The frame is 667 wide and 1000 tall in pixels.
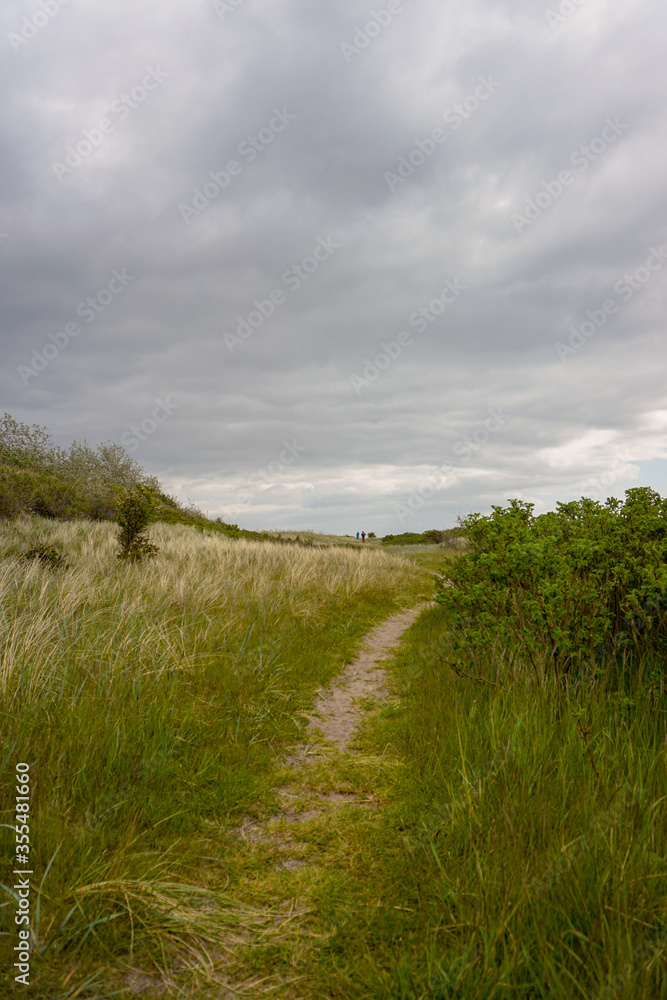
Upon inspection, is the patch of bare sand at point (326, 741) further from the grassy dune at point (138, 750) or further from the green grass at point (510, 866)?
the green grass at point (510, 866)

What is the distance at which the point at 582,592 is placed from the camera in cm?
481

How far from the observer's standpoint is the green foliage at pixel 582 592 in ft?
15.3

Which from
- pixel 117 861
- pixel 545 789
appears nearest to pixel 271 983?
pixel 117 861

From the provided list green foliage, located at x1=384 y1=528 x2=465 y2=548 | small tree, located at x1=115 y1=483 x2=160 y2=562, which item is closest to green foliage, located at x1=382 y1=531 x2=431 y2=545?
green foliage, located at x1=384 y1=528 x2=465 y2=548

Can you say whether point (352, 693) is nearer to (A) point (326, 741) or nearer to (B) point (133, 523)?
(A) point (326, 741)

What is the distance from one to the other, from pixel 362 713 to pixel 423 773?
6.57 feet

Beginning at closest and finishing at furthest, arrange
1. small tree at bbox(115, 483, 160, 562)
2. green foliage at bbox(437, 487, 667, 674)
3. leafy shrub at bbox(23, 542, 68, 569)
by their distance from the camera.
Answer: green foliage at bbox(437, 487, 667, 674), leafy shrub at bbox(23, 542, 68, 569), small tree at bbox(115, 483, 160, 562)

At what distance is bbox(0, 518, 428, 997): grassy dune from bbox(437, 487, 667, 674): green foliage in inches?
96.5

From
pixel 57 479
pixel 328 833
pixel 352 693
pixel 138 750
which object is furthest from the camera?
pixel 57 479

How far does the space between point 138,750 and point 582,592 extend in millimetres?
3969

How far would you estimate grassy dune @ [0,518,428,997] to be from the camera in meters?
2.54

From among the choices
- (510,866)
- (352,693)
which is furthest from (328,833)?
(352,693)

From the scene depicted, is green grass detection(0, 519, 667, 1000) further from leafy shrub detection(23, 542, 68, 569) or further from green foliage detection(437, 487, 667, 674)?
leafy shrub detection(23, 542, 68, 569)

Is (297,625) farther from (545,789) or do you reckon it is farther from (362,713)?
(545,789)
